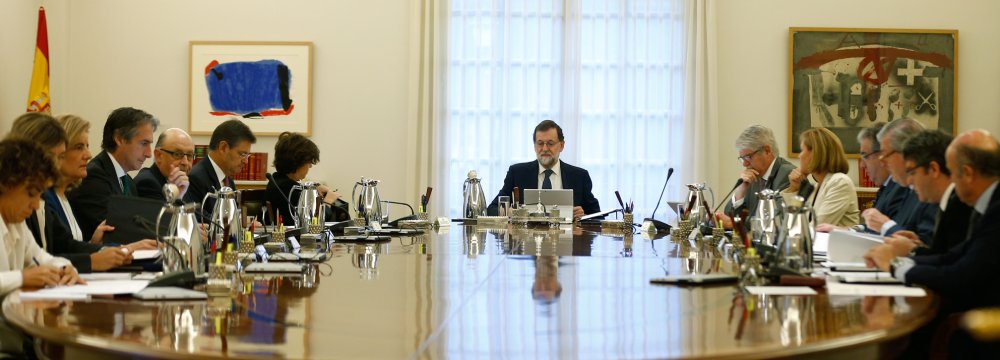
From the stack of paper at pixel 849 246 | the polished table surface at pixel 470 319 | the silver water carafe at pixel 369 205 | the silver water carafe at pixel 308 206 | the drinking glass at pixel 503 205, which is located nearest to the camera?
the polished table surface at pixel 470 319

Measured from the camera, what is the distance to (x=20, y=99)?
7.55 meters

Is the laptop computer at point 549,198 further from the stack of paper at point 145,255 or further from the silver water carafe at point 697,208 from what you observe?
the stack of paper at point 145,255

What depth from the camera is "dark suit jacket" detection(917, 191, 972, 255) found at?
3.16 meters

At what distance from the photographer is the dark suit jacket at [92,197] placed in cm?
456

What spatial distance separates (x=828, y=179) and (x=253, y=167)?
4.40m

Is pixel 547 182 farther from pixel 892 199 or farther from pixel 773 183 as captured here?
pixel 892 199

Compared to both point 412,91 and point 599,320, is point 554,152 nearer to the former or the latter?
point 412,91

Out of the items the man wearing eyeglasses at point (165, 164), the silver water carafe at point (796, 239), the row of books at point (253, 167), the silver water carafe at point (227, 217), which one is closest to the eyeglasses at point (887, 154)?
the silver water carafe at point (796, 239)

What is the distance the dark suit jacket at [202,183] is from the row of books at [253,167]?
7.26ft

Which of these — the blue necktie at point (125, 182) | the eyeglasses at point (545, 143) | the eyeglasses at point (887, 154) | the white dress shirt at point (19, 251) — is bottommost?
the white dress shirt at point (19, 251)

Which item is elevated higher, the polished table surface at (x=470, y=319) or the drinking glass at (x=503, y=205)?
the drinking glass at (x=503, y=205)

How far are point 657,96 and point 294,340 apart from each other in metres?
6.52

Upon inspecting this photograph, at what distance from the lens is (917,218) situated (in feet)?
13.6

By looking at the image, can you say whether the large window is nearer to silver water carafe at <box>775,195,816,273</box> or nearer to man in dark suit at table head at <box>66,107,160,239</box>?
man in dark suit at table head at <box>66,107,160,239</box>
